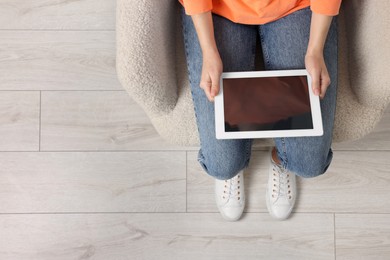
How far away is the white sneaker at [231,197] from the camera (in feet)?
3.97

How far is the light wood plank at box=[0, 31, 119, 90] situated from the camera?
1.31m

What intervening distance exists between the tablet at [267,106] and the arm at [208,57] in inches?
0.8

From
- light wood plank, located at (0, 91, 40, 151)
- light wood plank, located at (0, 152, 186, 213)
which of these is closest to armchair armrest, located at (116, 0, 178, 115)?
light wood plank, located at (0, 152, 186, 213)

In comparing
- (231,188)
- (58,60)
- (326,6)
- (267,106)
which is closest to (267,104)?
(267,106)

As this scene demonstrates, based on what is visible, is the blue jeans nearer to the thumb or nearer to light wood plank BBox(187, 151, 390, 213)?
the thumb

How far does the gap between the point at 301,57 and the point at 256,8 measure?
14 centimetres

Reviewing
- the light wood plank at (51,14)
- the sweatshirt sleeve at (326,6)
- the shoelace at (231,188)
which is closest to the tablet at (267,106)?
the sweatshirt sleeve at (326,6)

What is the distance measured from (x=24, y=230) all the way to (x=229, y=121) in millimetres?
717

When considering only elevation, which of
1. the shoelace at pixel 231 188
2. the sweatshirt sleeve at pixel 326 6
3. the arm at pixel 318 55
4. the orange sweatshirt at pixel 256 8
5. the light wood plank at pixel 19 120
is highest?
the sweatshirt sleeve at pixel 326 6

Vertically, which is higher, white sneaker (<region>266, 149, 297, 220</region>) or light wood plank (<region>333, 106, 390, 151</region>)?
light wood plank (<region>333, 106, 390, 151</region>)

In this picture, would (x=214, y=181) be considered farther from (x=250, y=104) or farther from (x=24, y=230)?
(x=24, y=230)

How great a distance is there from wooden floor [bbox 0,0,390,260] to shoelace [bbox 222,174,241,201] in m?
0.06

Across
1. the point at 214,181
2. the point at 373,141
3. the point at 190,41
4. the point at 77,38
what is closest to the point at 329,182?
the point at 373,141

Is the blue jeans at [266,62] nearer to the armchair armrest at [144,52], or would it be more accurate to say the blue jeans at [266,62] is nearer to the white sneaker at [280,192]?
the armchair armrest at [144,52]
